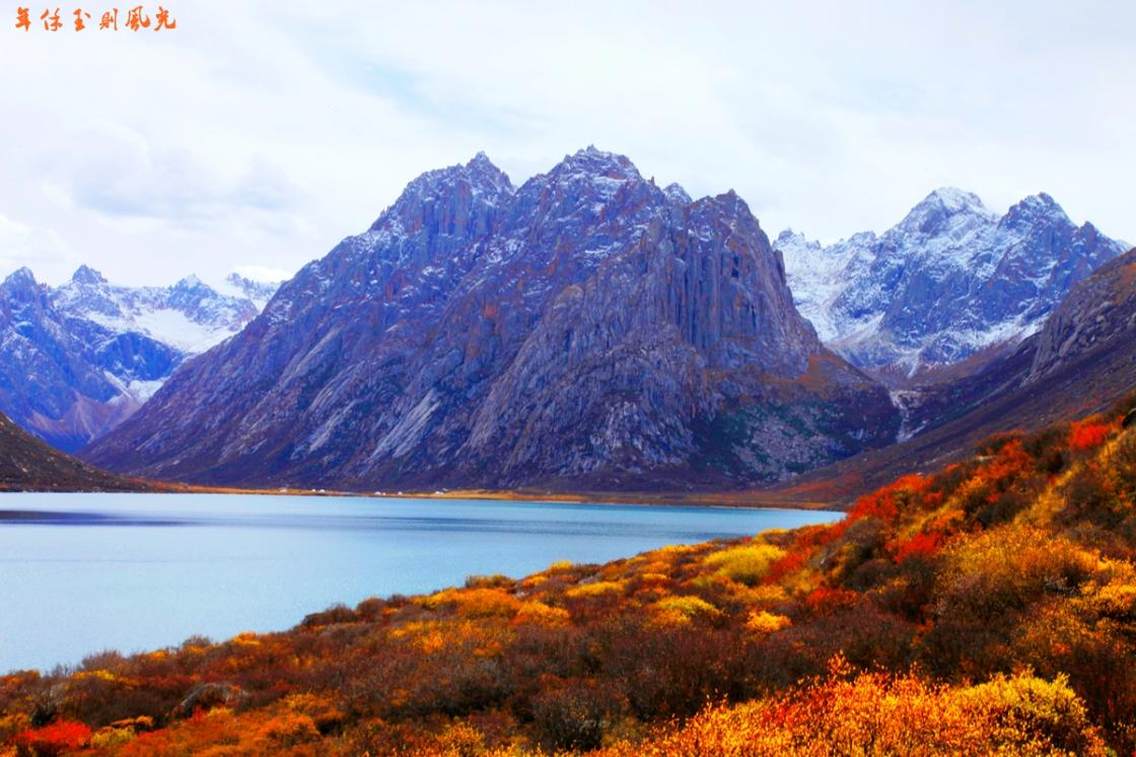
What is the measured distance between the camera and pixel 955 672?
1540 cm

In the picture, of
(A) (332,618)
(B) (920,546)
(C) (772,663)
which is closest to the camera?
(C) (772,663)

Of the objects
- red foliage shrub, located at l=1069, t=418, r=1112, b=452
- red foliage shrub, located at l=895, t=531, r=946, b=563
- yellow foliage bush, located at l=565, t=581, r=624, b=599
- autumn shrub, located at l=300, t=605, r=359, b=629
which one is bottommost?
autumn shrub, located at l=300, t=605, r=359, b=629

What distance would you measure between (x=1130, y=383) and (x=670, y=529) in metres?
117

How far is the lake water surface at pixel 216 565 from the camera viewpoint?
45.4 metres

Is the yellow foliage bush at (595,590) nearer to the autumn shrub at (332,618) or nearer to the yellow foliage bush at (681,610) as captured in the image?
the yellow foliage bush at (681,610)

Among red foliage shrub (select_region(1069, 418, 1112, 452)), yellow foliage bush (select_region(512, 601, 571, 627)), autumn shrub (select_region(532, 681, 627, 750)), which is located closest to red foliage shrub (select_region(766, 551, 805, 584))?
yellow foliage bush (select_region(512, 601, 571, 627))

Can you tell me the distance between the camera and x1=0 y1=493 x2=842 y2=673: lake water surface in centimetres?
4544

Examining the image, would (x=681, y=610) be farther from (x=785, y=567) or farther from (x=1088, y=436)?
(x=1088, y=436)

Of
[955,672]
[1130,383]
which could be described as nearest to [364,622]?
[955,672]

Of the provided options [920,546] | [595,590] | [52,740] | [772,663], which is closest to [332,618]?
[595,590]

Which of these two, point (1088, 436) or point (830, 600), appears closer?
point (830, 600)

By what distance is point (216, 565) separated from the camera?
248 feet

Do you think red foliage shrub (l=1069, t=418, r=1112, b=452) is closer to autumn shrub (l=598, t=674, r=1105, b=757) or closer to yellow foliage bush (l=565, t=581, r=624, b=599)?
yellow foliage bush (l=565, t=581, r=624, b=599)

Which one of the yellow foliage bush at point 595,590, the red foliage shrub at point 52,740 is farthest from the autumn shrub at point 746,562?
the red foliage shrub at point 52,740
